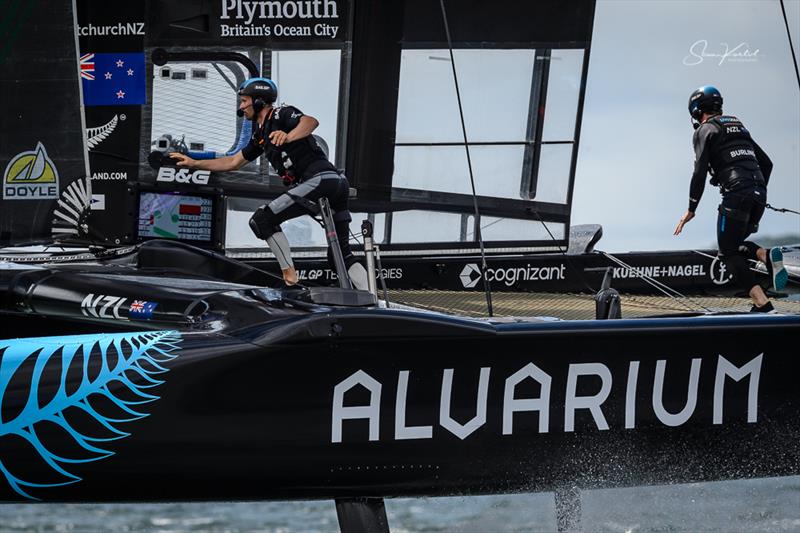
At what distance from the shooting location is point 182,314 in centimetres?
396

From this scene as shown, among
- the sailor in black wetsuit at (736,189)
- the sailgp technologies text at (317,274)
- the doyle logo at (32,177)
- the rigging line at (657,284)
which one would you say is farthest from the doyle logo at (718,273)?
the doyle logo at (32,177)

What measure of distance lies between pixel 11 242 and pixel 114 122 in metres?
0.86

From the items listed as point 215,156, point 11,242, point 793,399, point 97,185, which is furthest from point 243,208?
point 793,399

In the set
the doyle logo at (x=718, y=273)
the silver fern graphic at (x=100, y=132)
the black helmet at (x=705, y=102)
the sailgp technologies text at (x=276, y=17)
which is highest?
the sailgp technologies text at (x=276, y=17)

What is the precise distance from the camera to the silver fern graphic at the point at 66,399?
3.49 meters

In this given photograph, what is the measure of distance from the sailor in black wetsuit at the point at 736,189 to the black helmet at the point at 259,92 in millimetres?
1735

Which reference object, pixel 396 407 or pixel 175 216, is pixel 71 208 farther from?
pixel 396 407

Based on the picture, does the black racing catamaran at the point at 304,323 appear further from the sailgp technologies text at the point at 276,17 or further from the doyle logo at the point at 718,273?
Result: the doyle logo at the point at 718,273

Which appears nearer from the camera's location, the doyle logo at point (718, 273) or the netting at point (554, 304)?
the netting at point (554, 304)

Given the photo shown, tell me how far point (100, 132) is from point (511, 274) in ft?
6.24

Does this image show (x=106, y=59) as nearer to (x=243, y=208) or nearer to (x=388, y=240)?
(x=243, y=208)

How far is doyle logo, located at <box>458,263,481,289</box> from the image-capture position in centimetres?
587

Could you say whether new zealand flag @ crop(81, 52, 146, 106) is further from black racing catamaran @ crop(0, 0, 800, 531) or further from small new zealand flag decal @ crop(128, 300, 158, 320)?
small new zealand flag decal @ crop(128, 300, 158, 320)

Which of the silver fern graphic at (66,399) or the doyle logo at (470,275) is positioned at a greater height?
the doyle logo at (470,275)
